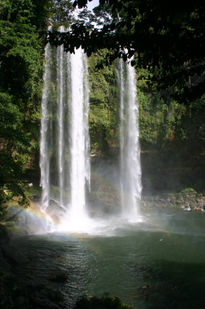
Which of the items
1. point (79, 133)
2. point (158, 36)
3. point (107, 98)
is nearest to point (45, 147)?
point (79, 133)

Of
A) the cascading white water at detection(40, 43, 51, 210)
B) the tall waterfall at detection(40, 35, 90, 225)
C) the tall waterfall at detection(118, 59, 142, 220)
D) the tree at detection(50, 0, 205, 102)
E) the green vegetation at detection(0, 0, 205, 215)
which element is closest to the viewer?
the tree at detection(50, 0, 205, 102)

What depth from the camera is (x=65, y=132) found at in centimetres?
1927

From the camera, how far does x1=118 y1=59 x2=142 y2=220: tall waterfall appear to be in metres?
22.0

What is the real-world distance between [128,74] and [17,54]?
10.1 m

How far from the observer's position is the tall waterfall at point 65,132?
1856cm

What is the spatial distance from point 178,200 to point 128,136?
21.5 feet

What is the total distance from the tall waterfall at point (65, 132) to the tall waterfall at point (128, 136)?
344 centimetres

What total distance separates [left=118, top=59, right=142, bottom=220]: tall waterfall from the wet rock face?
6.10ft

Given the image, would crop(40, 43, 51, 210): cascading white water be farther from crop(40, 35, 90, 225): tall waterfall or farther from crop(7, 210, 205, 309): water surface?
crop(7, 210, 205, 309): water surface

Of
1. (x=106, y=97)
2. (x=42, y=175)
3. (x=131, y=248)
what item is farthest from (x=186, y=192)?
(x=131, y=248)

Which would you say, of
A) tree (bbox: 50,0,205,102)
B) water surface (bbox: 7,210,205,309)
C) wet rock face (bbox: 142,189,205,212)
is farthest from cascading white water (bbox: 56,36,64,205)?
tree (bbox: 50,0,205,102)

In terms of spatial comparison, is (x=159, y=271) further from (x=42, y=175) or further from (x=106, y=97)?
(x=106, y=97)

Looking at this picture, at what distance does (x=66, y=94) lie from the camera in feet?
63.9

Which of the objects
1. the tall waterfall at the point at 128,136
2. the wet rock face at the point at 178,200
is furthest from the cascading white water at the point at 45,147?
the wet rock face at the point at 178,200
